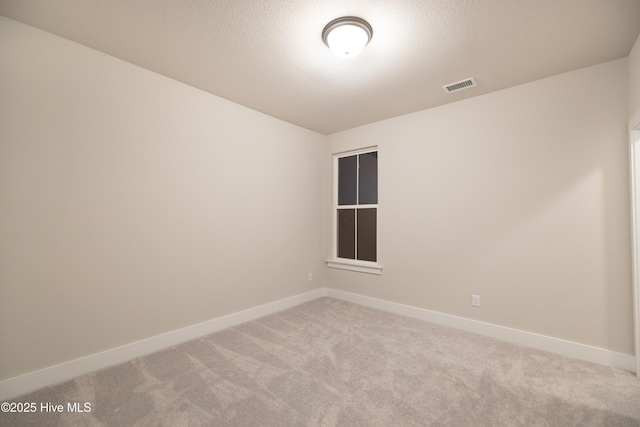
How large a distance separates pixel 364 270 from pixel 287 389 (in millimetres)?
2272

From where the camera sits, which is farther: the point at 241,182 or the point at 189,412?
the point at 241,182

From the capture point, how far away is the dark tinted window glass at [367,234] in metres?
4.10

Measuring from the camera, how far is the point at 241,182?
3.40m

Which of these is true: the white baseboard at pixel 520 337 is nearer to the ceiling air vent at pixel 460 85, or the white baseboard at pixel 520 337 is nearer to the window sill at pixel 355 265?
the window sill at pixel 355 265

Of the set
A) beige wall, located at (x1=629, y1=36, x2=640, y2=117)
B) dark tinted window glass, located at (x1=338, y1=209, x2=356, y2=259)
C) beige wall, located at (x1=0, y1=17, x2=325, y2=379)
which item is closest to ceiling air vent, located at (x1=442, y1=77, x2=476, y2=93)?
beige wall, located at (x1=629, y1=36, x2=640, y2=117)

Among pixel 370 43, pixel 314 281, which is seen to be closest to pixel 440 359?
pixel 314 281

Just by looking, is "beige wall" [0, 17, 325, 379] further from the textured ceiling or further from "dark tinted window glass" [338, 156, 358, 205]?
"dark tinted window glass" [338, 156, 358, 205]

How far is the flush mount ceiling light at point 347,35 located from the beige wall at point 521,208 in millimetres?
1805

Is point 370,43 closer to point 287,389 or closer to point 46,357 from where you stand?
point 287,389

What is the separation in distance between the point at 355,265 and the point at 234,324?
1.87m

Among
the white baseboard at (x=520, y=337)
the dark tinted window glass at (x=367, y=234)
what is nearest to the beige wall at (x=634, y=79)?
the white baseboard at (x=520, y=337)

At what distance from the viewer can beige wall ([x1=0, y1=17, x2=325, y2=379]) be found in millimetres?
2000

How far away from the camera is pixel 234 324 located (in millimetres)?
3248

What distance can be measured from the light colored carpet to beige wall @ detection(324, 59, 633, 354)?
455 mm
